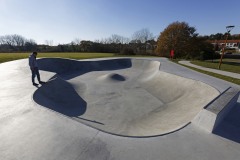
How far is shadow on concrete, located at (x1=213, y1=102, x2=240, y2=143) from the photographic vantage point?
14.9ft

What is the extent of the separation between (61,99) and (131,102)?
447cm

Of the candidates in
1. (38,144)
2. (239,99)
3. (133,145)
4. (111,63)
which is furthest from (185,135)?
(111,63)

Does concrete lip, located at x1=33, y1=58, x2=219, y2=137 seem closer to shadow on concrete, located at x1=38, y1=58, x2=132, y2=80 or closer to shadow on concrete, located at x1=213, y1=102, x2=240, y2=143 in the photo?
shadow on concrete, located at x1=213, y1=102, x2=240, y2=143

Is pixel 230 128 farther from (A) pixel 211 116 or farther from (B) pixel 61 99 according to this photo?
(B) pixel 61 99

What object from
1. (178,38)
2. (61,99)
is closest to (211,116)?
(61,99)

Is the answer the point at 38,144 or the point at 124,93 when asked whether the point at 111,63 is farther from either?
the point at 38,144

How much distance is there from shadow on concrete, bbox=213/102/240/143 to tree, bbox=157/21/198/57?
26.9m

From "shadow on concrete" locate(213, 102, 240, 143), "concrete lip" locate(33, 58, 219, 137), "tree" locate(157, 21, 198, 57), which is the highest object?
"tree" locate(157, 21, 198, 57)

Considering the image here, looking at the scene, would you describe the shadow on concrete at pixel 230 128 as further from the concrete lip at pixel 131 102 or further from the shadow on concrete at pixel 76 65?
the shadow on concrete at pixel 76 65

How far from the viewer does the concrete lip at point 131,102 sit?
6586 mm

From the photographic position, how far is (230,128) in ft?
16.2

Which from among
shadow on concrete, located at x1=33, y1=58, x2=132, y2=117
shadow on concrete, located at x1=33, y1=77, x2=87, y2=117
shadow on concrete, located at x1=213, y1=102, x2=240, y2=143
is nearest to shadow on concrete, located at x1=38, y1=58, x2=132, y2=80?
shadow on concrete, located at x1=33, y1=58, x2=132, y2=117

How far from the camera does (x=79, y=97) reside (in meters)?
10.8

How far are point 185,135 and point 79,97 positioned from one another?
8.00 m
